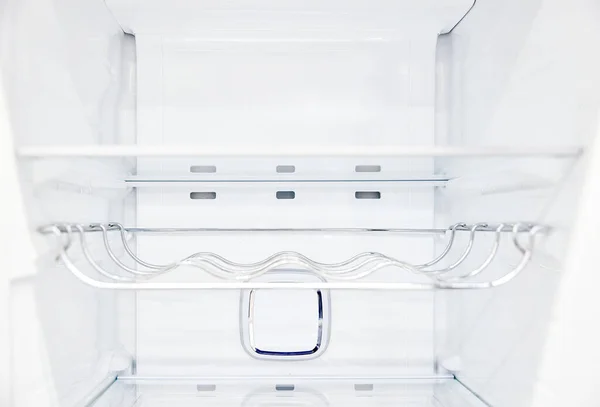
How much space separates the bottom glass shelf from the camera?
1.13m

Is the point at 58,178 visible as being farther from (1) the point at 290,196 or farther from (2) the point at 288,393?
(2) the point at 288,393

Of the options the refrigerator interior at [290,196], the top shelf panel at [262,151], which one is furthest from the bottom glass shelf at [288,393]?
the top shelf panel at [262,151]

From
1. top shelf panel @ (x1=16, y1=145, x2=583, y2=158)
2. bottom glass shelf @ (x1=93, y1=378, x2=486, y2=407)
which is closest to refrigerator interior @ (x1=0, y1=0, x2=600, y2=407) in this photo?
bottom glass shelf @ (x1=93, y1=378, x2=486, y2=407)

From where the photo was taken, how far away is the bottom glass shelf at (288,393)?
Answer: 113cm

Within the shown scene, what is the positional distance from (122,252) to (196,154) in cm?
56

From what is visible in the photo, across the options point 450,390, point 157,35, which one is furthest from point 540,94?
point 157,35

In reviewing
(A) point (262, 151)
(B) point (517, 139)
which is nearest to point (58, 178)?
(A) point (262, 151)

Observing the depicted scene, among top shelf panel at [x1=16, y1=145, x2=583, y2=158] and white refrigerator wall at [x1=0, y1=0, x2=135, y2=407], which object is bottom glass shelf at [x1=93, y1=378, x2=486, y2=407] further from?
top shelf panel at [x1=16, y1=145, x2=583, y2=158]

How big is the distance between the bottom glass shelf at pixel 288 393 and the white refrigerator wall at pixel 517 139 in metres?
0.07

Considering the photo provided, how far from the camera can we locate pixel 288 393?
1183 mm

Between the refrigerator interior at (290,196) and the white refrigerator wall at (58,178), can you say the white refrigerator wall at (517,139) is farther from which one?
the white refrigerator wall at (58,178)

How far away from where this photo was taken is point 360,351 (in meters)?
1.25

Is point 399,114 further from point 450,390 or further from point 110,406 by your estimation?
point 110,406

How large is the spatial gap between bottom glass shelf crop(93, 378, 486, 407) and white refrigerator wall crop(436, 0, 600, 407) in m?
0.07
